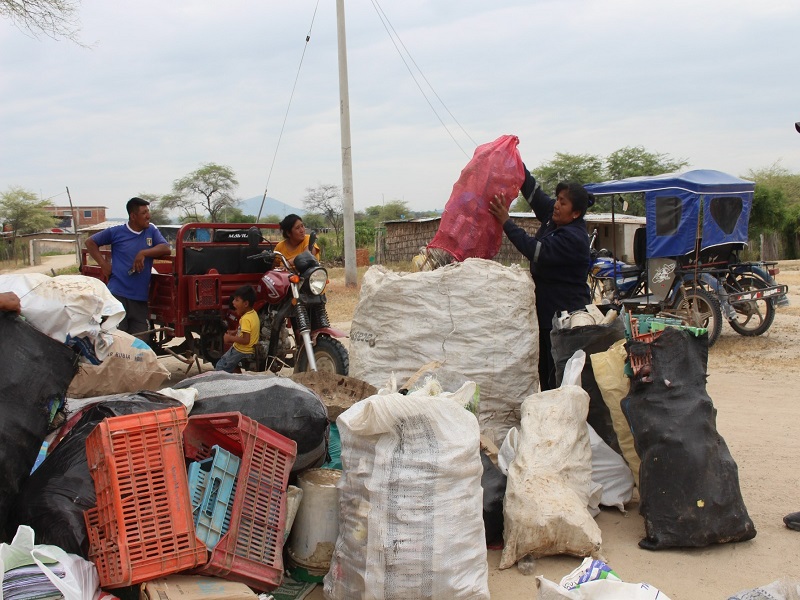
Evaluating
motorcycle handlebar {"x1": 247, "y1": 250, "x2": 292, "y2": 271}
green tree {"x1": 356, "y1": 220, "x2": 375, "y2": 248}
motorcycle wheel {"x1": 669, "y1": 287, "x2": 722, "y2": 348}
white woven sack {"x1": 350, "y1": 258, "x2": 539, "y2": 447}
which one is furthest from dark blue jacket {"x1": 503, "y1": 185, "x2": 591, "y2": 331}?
green tree {"x1": 356, "y1": 220, "x2": 375, "y2": 248}

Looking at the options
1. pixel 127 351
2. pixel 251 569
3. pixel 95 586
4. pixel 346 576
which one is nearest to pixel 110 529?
pixel 95 586

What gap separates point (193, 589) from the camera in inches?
97.5

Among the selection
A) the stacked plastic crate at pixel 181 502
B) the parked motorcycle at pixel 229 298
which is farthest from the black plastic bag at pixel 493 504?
the parked motorcycle at pixel 229 298

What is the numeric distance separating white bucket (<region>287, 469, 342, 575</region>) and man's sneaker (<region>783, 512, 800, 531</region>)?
208cm

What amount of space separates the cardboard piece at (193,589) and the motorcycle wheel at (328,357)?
9.75ft

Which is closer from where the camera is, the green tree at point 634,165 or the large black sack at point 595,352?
the large black sack at point 595,352

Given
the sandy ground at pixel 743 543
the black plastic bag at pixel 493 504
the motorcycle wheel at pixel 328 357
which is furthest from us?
the motorcycle wheel at pixel 328 357

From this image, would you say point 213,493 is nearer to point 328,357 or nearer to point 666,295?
point 328,357

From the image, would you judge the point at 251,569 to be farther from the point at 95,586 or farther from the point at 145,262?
the point at 145,262

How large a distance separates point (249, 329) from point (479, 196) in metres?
2.33

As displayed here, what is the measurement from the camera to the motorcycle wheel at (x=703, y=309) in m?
8.62

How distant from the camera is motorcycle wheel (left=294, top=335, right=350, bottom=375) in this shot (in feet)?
18.2

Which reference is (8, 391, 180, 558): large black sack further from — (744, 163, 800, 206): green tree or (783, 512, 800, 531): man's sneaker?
(744, 163, 800, 206): green tree

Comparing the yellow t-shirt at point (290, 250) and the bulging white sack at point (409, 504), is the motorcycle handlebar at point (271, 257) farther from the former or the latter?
the bulging white sack at point (409, 504)
